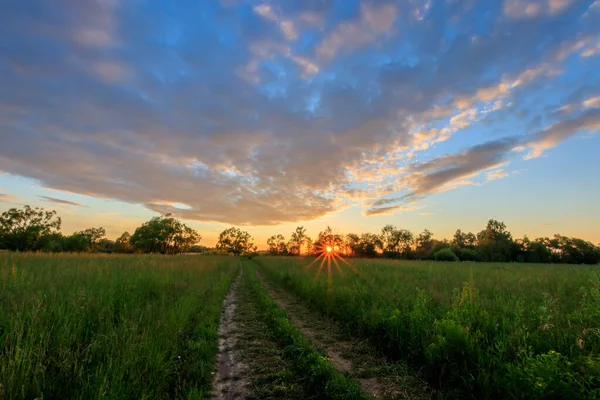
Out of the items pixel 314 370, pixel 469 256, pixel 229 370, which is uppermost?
pixel 469 256

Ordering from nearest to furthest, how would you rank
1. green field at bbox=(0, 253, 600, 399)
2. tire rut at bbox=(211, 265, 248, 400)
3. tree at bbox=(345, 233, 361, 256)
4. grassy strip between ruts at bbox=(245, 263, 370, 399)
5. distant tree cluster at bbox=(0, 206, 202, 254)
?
green field at bbox=(0, 253, 600, 399) < grassy strip between ruts at bbox=(245, 263, 370, 399) < tire rut at bbox=(211, 265, 248, 400) < distant tree cluster at bbox=(0, 206, 202, 254) < tree at bbox=(345, 233, 361, 256)

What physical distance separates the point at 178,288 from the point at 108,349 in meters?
8.16

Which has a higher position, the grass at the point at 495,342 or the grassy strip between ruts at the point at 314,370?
the grass at the point at 495,342

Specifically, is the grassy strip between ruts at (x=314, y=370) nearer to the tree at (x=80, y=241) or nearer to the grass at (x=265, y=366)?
the grass at (x=265, y=366)

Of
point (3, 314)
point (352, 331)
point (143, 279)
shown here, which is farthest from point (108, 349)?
point (143, 279)

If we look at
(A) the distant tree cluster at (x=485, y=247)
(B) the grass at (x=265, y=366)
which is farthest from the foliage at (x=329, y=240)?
(B) the grass at (x=265, y=366)

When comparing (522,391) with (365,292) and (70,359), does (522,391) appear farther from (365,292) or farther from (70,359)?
(70,359)

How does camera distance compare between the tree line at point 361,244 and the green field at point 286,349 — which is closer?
the green field at point 286,349

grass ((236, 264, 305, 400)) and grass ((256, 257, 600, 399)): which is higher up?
grass ((256, 257, 600, 399))


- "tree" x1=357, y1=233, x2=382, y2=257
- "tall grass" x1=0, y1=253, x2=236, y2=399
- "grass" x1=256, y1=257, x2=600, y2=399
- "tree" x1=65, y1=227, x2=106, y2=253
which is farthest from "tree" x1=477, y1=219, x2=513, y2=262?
"tree" x1=65, y1=227, x2=106, y2=253

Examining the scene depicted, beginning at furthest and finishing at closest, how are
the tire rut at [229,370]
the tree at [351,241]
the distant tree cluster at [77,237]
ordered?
the tree at [351,241] < the distant tree cluster at [77,237] < the tire rut at [229,370]

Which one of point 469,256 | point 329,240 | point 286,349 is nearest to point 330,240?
point 329,240

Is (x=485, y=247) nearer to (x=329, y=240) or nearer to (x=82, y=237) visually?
(x=329, y=240)

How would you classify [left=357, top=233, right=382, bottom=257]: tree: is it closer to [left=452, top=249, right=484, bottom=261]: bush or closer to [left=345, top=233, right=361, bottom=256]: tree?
[left=345, top=233, right=361, bottom=256]: tree
